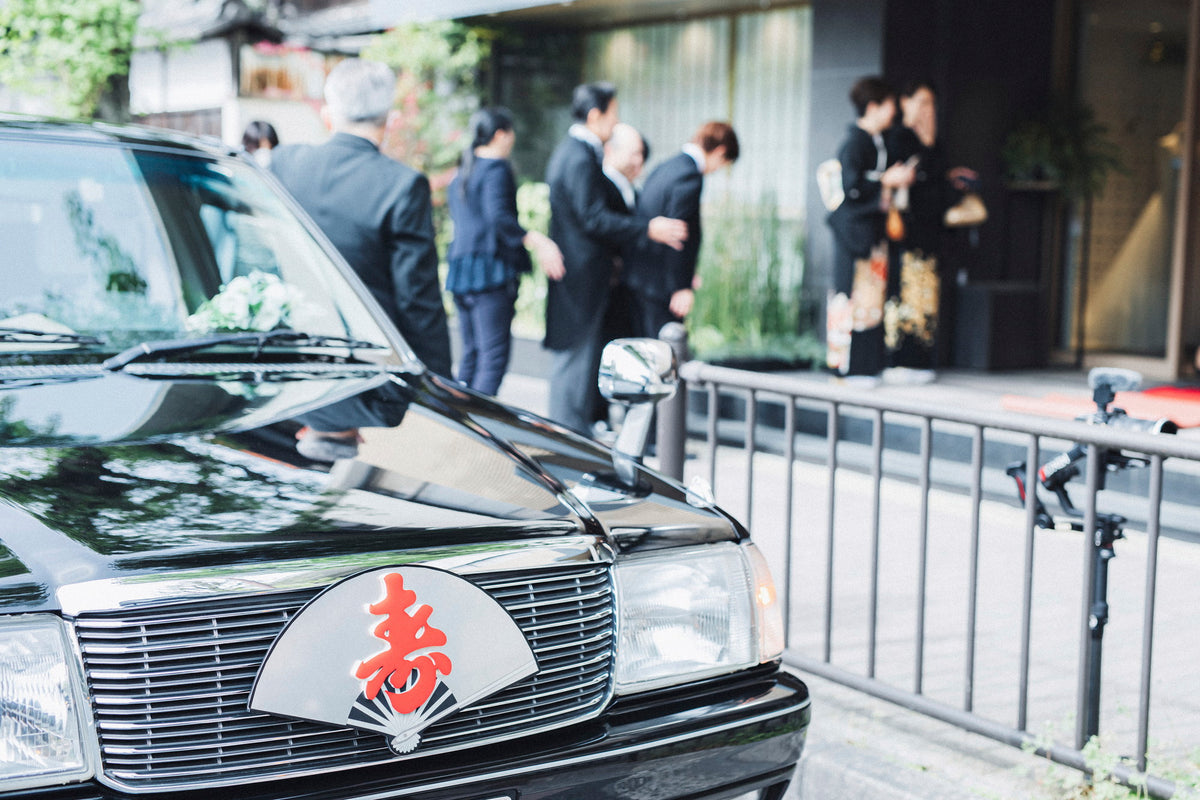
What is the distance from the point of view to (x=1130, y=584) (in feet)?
18.4

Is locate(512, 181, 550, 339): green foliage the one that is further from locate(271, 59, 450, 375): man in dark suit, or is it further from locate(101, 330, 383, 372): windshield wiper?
locate(101, 330, 383, 372): windshield wiper

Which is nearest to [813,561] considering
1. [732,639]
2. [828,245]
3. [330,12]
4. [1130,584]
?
[1130,584]

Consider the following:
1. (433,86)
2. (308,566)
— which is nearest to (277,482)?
(308,566)

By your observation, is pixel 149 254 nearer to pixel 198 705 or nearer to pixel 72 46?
pixel 198 705

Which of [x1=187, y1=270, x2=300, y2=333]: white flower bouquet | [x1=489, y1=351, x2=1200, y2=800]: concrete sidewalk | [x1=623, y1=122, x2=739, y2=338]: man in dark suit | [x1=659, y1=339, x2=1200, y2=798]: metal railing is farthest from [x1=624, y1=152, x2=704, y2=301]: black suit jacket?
[x1=187, y1=270, x2=300, y2=333]: white flower bouquet

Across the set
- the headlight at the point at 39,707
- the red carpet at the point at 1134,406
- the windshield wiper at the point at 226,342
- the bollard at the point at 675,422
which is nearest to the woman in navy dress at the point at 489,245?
the bollard at the point at 675,422

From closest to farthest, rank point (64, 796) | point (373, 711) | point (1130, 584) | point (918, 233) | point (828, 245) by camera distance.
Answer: point (64, 796) < point (373, 711) < point (1130, 584) < point (918, 233) < point (828, 245)

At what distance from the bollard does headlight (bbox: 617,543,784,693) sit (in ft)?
6.12

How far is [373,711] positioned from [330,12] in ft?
54.1

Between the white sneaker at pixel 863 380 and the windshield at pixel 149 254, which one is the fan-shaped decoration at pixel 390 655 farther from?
the white sneaker at pixel 863 380

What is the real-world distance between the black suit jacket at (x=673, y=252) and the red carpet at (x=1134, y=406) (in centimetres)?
406

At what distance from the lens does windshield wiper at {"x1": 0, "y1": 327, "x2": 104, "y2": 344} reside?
280 centimetres

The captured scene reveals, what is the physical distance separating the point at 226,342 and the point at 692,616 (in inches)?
49.6

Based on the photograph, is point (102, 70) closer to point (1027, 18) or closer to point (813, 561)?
point (1027, 18)
